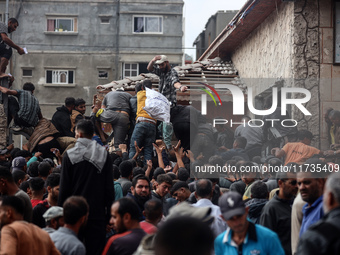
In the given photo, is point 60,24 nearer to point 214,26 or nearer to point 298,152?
point 214,26

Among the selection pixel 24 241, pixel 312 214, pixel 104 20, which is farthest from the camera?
pixel 104 20

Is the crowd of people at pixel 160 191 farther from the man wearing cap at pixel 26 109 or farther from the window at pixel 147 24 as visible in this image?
the window at pixel 147 24

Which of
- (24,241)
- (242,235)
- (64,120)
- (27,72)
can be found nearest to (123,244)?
(24,241)

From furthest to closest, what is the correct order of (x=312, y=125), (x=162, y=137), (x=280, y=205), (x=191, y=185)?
(x=312, y=125) < (x=162, y=137) < (x=191, y=185) < (x=280, y=205)

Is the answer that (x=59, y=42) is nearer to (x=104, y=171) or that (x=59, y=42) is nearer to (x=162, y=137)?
(x=162, y=137)

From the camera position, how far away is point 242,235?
5348 millimetres

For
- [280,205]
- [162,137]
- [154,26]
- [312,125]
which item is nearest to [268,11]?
[312,125]

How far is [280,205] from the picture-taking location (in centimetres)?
688

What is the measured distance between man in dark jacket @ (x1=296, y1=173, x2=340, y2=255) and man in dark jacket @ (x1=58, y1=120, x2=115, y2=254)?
3431mm

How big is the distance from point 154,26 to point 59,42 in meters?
5.69

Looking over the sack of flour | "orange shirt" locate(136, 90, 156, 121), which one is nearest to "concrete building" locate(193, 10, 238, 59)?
"orange shirt" locate(136, 90, 156, 121)

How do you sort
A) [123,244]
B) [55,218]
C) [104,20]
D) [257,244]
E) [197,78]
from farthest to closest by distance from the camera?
[104,20] → [197,78] → [55,218] → [123,244] → [257,244]

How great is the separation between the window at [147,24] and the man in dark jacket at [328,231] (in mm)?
35739

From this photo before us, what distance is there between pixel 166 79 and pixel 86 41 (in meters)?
26.6
